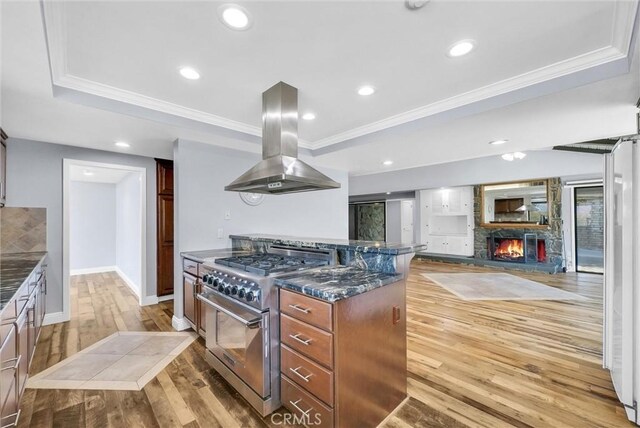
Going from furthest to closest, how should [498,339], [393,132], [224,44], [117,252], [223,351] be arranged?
1. [117,252]
2. [393,132]
3. [498,339]
4. [223,351]
5. [224,44]

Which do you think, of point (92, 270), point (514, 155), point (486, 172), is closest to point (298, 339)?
point (514, 155)

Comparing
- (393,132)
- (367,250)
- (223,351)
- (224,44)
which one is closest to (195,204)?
(223,351)

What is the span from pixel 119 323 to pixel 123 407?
193 centimetres

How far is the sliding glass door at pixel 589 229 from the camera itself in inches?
240

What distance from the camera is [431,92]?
2.48 meters

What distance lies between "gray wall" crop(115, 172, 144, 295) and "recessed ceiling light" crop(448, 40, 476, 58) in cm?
430

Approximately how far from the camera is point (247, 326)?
182 cm

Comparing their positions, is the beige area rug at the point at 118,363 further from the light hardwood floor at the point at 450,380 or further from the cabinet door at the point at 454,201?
the cabinet door at the point at 454,201

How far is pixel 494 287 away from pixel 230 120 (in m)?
5.17

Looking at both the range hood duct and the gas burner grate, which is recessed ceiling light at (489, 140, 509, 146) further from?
the gas burner grate

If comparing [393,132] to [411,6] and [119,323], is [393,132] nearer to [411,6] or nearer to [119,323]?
[411,6]

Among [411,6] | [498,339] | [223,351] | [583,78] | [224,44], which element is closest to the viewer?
[411,6]

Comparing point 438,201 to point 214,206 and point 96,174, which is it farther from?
point 96,174

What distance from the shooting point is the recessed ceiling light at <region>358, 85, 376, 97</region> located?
7.86 ft
